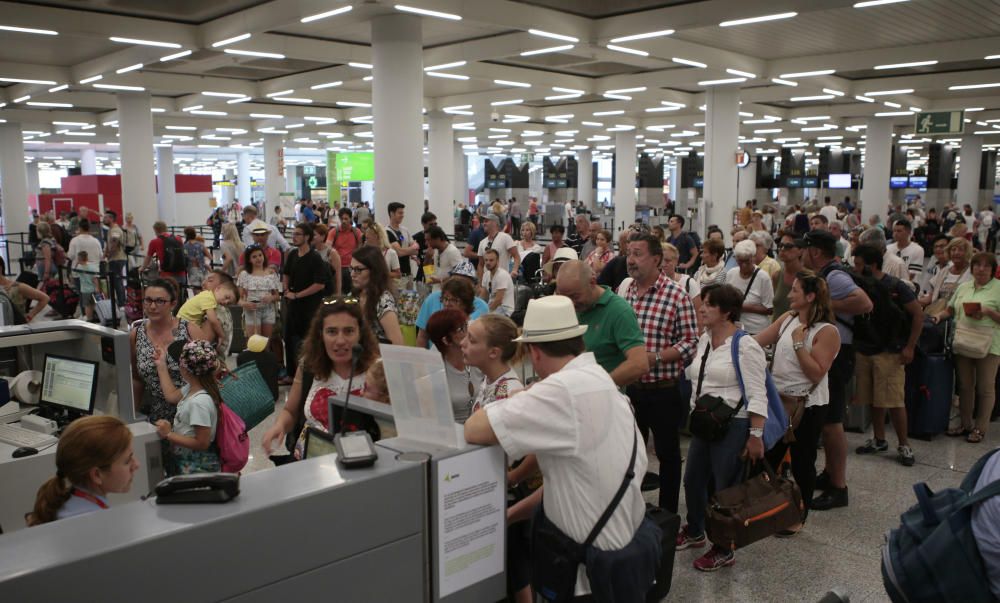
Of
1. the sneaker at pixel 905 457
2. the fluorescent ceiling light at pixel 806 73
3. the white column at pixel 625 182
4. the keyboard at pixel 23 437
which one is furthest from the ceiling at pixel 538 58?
the keyboard at pixel 23 437

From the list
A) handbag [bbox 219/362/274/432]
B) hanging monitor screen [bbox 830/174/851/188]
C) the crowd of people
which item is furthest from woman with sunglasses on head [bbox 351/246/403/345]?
hanging monitor screen [bbox 830/174/851/188]

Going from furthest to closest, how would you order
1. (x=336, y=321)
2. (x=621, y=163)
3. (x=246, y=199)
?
1. (x=246, y=199)
2. (x=621, y=163)
3. (x=336, y=321)

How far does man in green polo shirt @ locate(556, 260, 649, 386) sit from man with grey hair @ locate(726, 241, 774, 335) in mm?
2470

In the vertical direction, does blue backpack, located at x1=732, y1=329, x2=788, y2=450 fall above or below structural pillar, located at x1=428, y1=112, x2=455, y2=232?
below

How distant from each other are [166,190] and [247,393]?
119 feet

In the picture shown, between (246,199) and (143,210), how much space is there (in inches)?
1216

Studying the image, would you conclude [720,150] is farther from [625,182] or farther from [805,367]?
[805,367]

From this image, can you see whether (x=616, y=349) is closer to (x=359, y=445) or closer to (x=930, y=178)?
(x=359, y=445)

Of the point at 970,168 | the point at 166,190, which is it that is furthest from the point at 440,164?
the point at 970,168

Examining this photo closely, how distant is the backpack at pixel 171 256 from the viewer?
1088cm

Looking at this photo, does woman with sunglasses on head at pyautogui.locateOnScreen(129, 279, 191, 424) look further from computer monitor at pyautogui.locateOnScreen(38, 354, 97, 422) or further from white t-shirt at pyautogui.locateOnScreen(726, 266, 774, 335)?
white t-shirt at pyautogui.locateOnScreen(726, 266, 774, 335)

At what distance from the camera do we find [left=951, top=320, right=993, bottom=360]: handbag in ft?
20.7

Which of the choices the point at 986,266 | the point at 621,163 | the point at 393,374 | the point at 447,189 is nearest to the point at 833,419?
the point at 986,266

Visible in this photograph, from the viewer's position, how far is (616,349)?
4.14 metres
